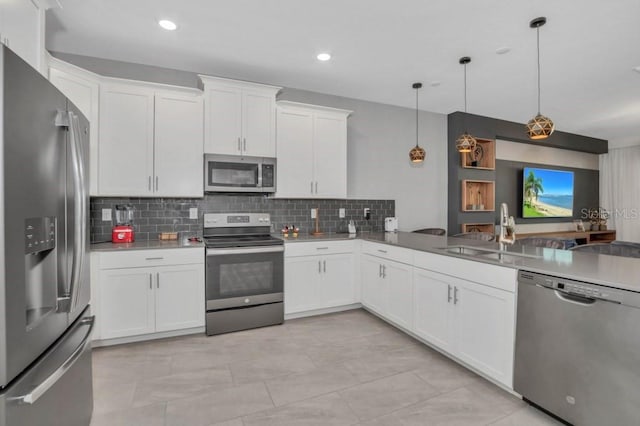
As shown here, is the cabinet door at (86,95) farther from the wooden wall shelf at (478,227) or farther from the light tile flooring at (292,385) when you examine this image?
the wooden wall shelf at (478,227)

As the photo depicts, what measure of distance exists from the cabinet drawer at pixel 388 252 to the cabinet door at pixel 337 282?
0.25 metres

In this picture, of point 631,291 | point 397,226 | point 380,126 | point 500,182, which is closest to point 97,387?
point 631,291

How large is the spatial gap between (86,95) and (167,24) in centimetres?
98

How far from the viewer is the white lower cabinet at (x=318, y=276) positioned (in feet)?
11.3

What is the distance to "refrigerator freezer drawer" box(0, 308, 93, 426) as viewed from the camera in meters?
1.00

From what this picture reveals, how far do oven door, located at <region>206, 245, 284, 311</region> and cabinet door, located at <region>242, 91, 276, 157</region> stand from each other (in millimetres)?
1103

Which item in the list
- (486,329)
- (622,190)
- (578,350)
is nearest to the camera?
(578,350)

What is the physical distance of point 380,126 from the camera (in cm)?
468

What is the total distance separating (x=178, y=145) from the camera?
327 centimetres

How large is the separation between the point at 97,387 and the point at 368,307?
8.33ft

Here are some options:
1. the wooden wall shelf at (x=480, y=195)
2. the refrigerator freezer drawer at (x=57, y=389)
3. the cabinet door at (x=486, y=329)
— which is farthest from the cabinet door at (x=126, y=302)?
the wooden wall shelf at (x=480, y=195)

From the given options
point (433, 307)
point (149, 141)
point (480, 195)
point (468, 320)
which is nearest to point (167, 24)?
point (149, 141)

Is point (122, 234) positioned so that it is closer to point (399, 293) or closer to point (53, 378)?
point (53, 378)

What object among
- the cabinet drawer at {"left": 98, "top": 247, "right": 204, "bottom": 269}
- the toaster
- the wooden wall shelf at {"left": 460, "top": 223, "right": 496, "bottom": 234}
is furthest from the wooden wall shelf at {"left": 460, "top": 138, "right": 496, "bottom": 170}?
the cabinet drawer at {"left": 98, "top": 247, "right": 204, "bottom": 269}
